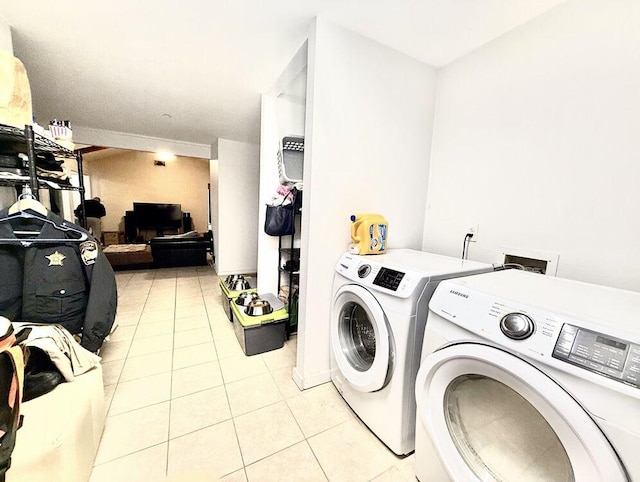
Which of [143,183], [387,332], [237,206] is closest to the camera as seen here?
[387,332]

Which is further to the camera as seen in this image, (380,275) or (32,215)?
(32,215)

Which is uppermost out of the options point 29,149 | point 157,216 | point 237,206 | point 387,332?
point 29,149

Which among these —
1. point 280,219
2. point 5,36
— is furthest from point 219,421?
point 5,36

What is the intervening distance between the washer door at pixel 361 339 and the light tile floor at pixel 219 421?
0.33 m

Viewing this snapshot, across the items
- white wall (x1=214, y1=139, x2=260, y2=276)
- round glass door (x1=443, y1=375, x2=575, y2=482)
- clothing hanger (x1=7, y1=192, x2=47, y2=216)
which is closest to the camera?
round glass door (x1=443, y1=375, x2=575, y2=482)

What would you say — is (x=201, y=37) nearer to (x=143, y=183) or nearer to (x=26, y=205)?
(x=26, y=205)

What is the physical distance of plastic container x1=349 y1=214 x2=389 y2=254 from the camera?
150 cm

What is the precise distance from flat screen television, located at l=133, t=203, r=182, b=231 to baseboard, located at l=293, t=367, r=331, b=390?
A: 673 cm

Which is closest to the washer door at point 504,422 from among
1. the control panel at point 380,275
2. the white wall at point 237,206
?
the control panel at point 380,275

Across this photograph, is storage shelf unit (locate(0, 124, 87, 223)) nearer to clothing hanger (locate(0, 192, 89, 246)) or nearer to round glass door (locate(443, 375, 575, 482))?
clothing hanger (locate(0, 192, 89, 246))

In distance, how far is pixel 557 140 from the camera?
132 centimetres

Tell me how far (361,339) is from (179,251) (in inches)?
171

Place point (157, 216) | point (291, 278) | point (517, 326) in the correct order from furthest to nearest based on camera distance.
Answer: point (157, 216) → point (291, 278) → point (517, 326)

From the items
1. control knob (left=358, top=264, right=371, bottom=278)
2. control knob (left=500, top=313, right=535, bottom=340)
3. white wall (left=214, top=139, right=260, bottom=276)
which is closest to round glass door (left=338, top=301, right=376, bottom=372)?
control knob (left=358, top=264, right=371, bottom=278)
